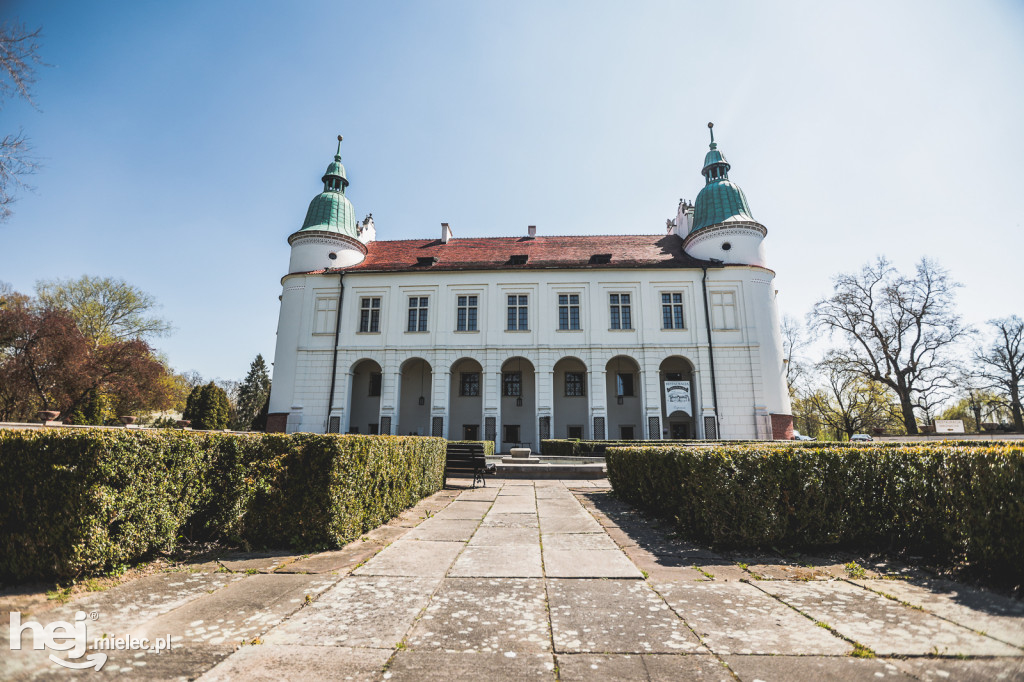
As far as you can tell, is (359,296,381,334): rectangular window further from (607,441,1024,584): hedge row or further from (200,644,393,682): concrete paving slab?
(200,644,393,682): concrete paving slab

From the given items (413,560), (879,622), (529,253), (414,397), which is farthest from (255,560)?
(529,253)

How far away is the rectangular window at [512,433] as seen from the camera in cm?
3041

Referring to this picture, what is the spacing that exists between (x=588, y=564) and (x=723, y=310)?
27.5 m

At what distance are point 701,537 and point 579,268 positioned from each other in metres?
25.1

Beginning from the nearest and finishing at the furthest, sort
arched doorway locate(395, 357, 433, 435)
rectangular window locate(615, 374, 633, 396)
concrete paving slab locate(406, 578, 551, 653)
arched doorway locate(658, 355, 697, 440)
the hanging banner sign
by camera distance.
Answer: concrete paving slab locate(406, 578, 551, 653) → the hanging banner sign → arched doorway locate(658, 355, 697, 440) → rectangular window locate(615, 374, 633, 396) → arched doorway locate(395, 357, 433, 435)

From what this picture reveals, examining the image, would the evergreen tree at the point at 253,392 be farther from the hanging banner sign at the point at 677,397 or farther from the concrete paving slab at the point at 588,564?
the concrete paving slab at the point at 588,564

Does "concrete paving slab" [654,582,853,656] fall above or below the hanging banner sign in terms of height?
below

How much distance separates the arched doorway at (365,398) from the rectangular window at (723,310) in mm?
21992

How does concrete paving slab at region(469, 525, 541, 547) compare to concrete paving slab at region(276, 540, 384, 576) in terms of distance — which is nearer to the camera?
concrete paving slab at region(276, 540, 384, 576)

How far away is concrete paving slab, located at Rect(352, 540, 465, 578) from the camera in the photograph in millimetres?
4514

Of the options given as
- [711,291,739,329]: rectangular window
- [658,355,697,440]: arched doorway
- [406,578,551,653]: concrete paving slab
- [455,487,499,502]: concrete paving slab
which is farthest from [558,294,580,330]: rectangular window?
[406,578,551,653]: concrete paving slab

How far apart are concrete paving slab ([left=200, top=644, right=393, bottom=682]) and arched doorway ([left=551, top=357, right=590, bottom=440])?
26.8 m

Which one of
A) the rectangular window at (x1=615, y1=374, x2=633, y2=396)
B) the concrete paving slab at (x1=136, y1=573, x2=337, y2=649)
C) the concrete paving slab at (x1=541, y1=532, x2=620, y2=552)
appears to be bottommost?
the concrete paving slab at (x1=541, y1=532, x2=620, y2=552)

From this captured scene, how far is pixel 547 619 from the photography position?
3334 millimetres
